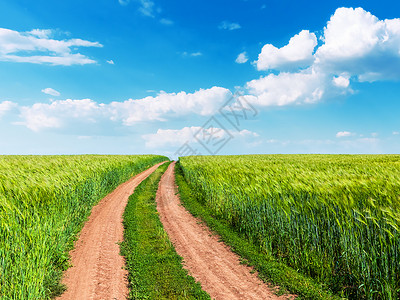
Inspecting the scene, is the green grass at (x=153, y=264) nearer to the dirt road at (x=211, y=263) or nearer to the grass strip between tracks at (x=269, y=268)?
the dirt road at (x=211, y=263)

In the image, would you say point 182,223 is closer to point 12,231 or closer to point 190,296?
point 190,296

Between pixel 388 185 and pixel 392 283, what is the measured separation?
2669mm

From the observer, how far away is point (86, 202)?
13000mm

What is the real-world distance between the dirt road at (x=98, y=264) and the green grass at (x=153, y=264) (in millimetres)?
327

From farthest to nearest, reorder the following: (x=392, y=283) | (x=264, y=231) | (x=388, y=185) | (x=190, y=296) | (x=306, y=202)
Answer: (x=264, y=231) < (x=306, y=202) < (x=388, y=185) < (x=190, y=296) < (x=392, y=283)

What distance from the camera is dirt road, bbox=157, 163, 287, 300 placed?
21.5 feet

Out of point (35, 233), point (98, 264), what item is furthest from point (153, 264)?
point (35, 233)

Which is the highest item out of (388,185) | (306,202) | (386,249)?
(388,185)

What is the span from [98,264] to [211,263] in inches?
150

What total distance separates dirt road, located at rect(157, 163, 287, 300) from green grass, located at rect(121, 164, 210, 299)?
37 cm

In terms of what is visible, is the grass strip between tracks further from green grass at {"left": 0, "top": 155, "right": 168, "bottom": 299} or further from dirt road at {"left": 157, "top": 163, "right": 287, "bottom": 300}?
green grass at {"left": 0, "top": 155, "right": 168, "bottom": 299}

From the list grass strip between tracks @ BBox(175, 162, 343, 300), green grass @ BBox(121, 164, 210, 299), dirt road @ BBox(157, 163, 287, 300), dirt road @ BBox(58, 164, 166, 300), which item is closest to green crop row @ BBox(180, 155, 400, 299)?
grass strip between tracks @ BBox(175, 162, 343, 300)

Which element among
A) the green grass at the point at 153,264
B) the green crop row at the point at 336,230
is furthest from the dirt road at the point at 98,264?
the green crop row at the point at 336,230

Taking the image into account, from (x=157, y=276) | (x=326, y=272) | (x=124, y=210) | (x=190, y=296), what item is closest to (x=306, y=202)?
(x=326, y=272)
